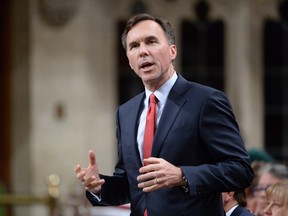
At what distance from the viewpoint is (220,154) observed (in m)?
3.98

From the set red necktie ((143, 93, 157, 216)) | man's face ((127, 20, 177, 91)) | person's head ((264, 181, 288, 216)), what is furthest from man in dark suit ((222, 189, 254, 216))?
man's face ((127, 20, 177, 91))

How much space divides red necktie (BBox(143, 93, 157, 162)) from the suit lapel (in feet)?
0.14

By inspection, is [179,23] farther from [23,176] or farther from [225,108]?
[225,108]

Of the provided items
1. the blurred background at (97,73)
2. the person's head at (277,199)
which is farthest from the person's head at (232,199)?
the blurred background at (97,73)

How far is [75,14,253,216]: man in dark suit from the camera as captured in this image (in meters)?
3.93

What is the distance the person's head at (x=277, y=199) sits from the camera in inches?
186

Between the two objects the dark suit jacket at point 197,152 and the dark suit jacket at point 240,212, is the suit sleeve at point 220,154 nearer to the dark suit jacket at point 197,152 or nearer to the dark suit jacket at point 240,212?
the dark suit jacket at point 197,152

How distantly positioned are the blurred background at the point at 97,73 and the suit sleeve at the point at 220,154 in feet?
21.6

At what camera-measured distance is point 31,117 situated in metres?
10.7

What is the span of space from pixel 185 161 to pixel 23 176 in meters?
6.98

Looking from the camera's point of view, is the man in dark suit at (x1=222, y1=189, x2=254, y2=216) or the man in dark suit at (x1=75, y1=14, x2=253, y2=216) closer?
the man in dark suit at (x1=75, y1=14, x2=253, y2=216)

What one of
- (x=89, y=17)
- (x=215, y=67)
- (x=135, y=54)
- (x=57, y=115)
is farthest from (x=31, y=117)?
(x=135, y=54)

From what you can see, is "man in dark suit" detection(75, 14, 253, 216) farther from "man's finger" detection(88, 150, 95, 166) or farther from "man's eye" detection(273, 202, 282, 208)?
"man's eye" detection(273, 202, 282, 208)

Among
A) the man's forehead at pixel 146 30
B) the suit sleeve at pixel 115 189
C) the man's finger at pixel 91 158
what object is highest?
the man's forehead at pixel 146 30
